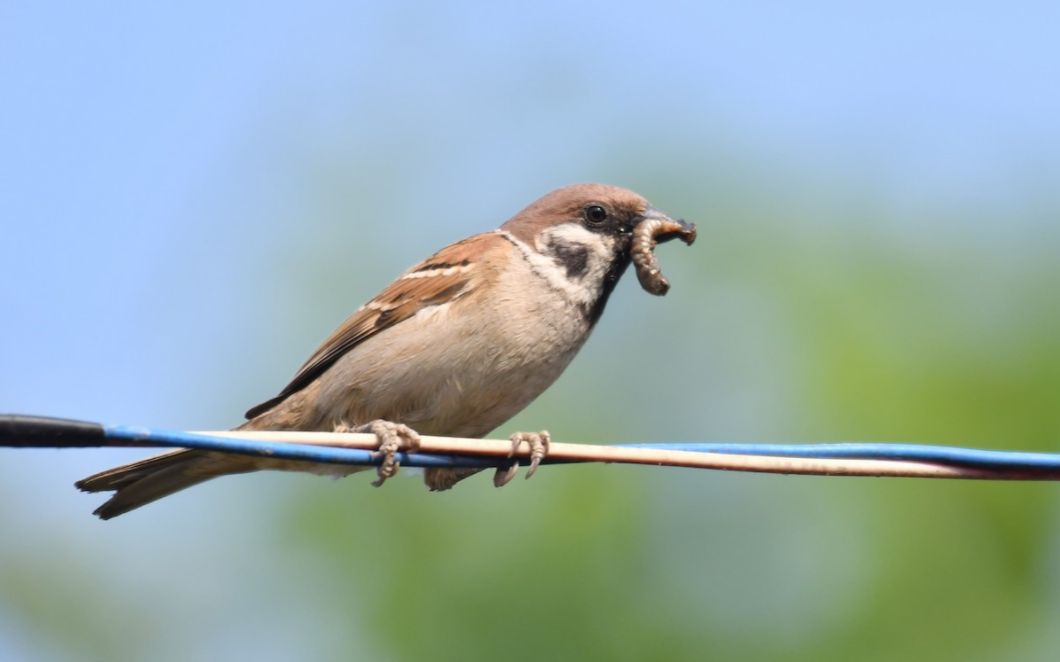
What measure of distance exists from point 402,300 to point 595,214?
0.93 m

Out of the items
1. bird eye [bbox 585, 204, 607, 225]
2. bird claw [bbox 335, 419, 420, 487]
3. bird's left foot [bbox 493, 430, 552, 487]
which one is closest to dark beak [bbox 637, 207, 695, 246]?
bird eye [bbox 585, 204, 607, 225]

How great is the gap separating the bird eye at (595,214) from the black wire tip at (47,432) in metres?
3.41

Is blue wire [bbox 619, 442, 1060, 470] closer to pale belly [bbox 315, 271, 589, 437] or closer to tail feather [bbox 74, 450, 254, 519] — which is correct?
pale belly [bbox 315, 271, 589, 437]

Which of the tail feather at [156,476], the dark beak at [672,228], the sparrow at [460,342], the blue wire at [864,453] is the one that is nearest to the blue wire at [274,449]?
the blue wire at [864,453]

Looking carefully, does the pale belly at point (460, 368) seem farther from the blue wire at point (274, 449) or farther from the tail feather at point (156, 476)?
the blue wire at point (274, 449)

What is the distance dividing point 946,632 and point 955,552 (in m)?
0.69

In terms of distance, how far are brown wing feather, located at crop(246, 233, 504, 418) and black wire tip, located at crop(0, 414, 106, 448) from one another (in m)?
2.99

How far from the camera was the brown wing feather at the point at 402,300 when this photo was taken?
634 cm

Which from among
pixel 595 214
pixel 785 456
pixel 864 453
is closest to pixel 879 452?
pixel 864 453

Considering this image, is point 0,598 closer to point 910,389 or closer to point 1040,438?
point 910,389

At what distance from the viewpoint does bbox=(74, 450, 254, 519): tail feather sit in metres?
5.77

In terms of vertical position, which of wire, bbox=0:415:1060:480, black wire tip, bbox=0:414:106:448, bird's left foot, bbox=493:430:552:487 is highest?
black wire tip, bbox=0:414:106:448

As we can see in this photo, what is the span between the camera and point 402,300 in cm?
646

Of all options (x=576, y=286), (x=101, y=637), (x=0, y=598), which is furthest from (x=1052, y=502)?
(x=0, y=598)
